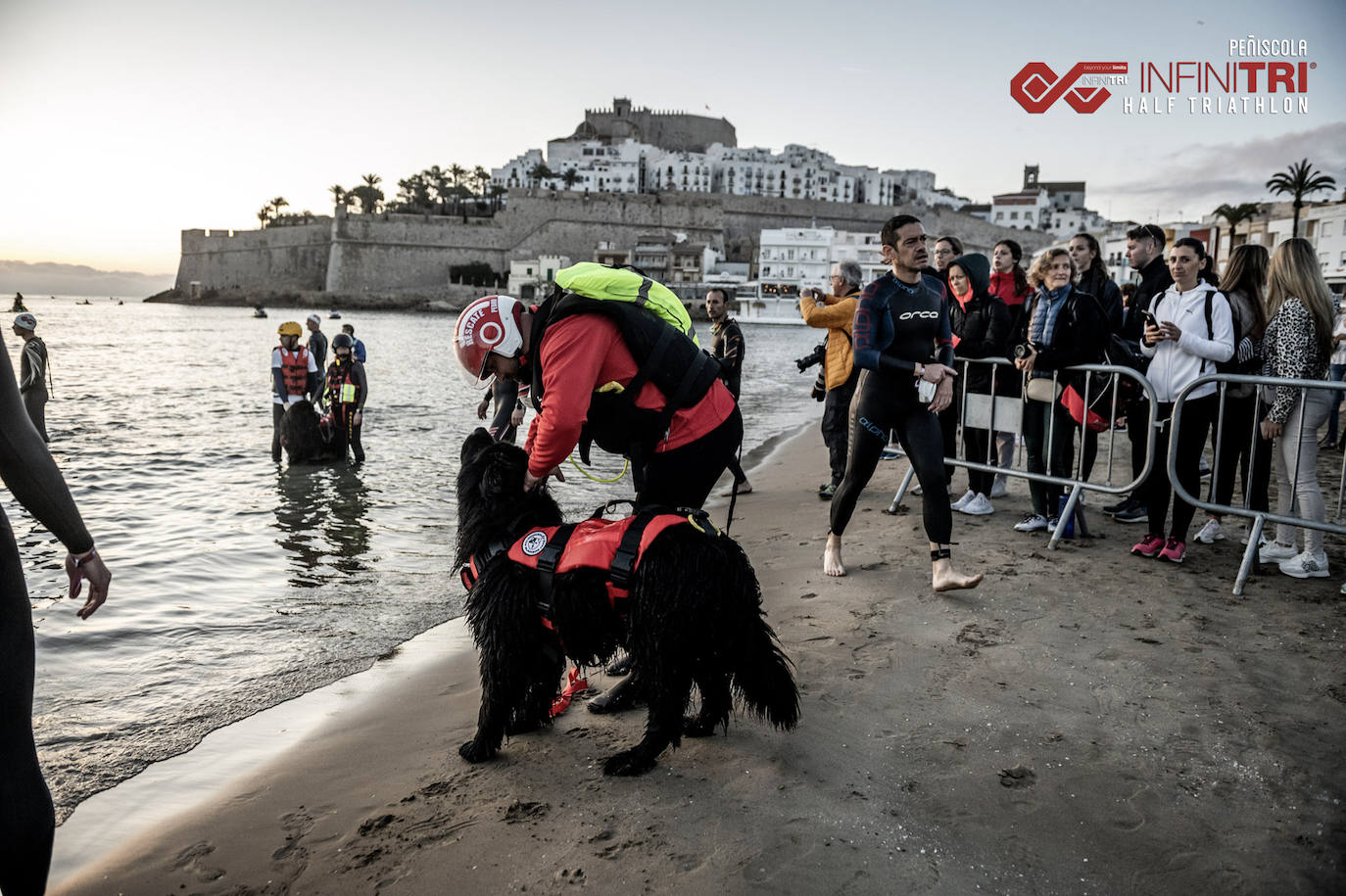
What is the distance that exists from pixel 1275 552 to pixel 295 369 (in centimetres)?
1116

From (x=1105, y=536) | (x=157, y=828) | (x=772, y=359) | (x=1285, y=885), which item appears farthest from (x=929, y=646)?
(x=772, y=359)

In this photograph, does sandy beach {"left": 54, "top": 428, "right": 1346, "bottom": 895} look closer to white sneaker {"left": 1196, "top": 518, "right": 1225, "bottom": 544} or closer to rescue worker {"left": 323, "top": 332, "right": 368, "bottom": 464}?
white sneaker {"left": 1196, "top": 518, "right": 1225, "bottom": 544}

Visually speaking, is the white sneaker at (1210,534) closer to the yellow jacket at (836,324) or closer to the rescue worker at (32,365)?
the yellow jacket at (836,324)

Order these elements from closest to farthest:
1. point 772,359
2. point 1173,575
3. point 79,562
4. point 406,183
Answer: point 79,562 < point 1173,575 < point 772,359 < point 406,183

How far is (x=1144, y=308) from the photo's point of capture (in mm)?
6719

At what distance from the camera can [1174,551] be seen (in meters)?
5.50

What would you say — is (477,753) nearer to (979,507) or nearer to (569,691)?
(569,691)

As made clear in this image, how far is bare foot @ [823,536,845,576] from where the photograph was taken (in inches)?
211

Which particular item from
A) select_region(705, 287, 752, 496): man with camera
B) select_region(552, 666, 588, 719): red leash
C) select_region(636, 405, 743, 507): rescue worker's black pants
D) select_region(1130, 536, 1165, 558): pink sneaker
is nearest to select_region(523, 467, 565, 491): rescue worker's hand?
select_region(636, 405, 743, 507): rescue worker's black pants

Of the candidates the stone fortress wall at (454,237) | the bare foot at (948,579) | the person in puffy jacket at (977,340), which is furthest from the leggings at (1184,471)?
the stone fortress wall at (454,237)

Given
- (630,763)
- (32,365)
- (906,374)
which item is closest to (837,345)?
(906,374)

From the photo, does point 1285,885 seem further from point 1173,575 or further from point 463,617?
point 463,617

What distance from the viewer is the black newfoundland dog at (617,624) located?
116 inches

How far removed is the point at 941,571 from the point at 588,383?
285 centimetres
